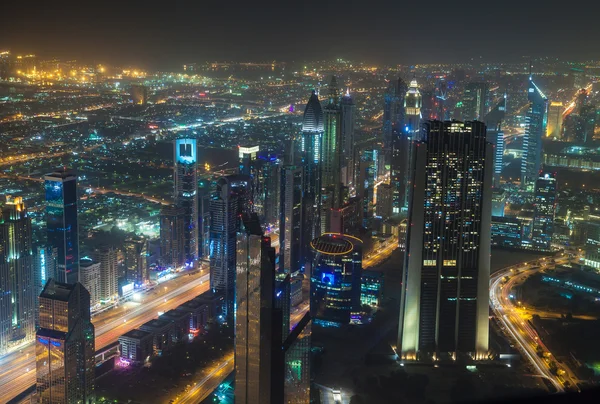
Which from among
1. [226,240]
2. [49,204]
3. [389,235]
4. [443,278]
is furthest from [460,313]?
[49,204]

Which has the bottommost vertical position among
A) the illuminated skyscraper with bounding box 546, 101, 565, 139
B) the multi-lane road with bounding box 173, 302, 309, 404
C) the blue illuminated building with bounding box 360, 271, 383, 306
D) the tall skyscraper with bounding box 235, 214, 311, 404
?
the multi-lane road with bounding box 173, 302, 309, 404

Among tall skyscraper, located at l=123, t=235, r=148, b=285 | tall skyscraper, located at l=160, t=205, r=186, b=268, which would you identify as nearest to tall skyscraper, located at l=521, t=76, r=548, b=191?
tall skyscraper, located at l=160, t=205, r=186, b=268

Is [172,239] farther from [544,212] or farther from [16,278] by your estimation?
[544,212]

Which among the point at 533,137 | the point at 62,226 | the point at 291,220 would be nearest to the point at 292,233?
the point at 291,220

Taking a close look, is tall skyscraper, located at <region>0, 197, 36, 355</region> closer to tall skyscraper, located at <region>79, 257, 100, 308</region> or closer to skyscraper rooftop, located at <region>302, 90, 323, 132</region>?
tall skyscraper, located at <region>79, 257, 100, 308</region>

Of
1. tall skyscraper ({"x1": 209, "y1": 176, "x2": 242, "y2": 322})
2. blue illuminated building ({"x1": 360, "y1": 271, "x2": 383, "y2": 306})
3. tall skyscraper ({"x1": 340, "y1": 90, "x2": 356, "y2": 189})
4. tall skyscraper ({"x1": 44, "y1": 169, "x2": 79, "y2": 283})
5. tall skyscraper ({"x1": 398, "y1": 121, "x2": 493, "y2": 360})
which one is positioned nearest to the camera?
Result: tall skyscraper ({"x1": 398, "y1": 121, "x2": 493, "y2": 360})

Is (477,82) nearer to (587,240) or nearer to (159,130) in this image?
(587,240)
